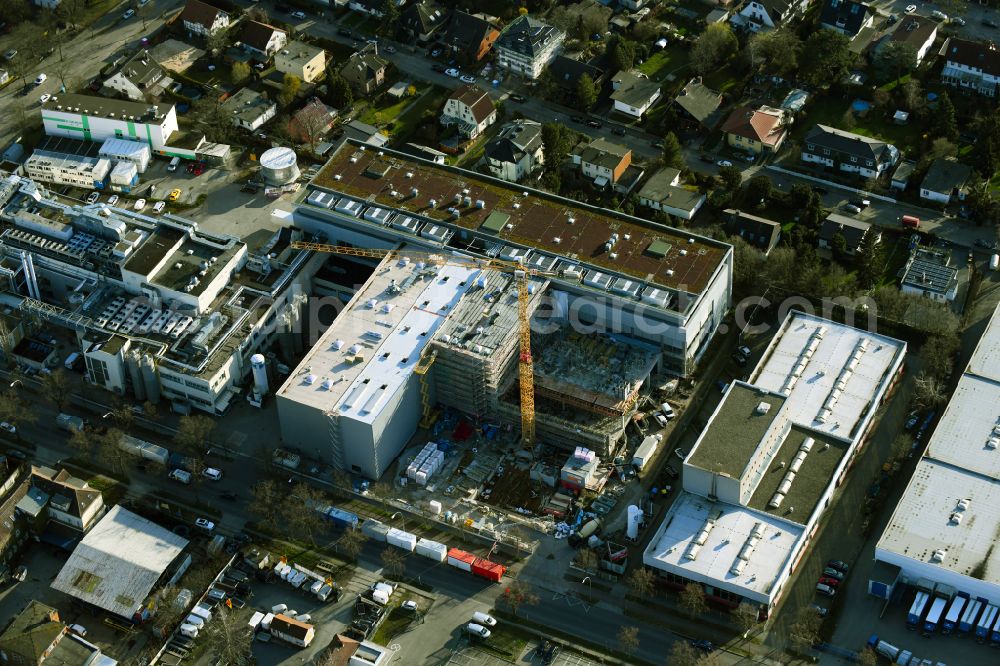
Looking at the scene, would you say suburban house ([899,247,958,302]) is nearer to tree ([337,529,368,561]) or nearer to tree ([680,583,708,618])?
tree ([680,583,708,618])

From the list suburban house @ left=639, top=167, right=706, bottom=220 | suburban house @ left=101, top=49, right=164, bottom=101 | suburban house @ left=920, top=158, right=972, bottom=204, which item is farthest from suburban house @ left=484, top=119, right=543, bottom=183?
suburban house @ left=101, top=49, right=164, bottom=101

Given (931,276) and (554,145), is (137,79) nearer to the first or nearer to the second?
(554,145)

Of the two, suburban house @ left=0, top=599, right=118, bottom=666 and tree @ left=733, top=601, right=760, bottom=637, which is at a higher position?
tree @ left=733, top=601, right=760, bottom=637

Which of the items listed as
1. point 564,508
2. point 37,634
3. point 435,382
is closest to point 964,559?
point 564,508

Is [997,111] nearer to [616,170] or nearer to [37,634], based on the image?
[616,170]

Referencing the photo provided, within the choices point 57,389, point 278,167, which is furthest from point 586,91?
point 57,389

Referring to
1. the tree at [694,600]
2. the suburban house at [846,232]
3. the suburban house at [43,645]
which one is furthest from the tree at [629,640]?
the suburban house at [846,232]
